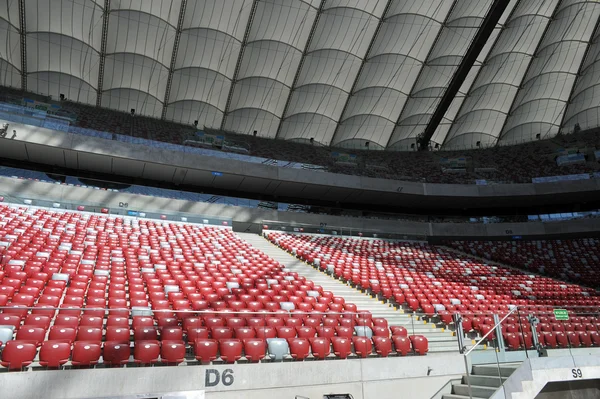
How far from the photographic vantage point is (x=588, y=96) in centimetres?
3784

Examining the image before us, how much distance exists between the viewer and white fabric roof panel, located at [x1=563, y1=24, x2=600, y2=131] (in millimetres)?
34281

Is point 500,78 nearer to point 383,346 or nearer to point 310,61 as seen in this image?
point 310,61

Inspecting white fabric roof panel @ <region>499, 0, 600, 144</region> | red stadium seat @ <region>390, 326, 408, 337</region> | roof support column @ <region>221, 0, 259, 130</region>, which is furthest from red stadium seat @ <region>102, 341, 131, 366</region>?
white fabric roof panel @ <region>499, 0, 600, 144</region>

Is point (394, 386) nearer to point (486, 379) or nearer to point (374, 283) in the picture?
point (486, 379)

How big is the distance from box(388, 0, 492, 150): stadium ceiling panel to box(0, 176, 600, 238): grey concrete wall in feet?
31.6

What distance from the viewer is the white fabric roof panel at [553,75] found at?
31644mm

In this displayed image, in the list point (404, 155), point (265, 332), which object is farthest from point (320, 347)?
point (404, 155)

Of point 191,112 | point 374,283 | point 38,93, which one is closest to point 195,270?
point 374,283

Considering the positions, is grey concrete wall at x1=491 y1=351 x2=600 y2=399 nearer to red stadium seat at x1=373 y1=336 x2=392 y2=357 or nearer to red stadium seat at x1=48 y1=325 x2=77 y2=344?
red stadium seat at x1=373 y1=336 x2=392 y2=357

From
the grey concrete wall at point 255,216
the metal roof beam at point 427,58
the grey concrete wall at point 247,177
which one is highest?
the metal roof beam at point 427,58

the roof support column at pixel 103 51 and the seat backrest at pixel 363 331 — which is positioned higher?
the roof support column at pixel 103 51

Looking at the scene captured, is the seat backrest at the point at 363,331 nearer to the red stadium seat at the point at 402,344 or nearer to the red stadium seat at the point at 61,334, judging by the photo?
the red stadium seat at the point at 402,344

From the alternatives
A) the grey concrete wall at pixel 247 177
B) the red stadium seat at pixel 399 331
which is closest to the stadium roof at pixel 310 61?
the grey concrete wall at pixel 247 177

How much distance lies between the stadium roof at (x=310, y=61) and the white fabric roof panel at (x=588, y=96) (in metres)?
0.10
